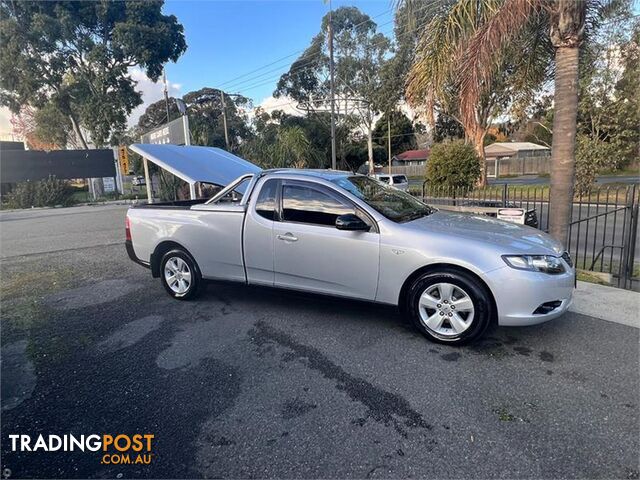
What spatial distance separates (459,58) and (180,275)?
5263 millimetres

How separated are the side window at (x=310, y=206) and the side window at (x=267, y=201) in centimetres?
12

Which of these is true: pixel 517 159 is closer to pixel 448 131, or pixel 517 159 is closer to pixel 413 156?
pixel 448 131

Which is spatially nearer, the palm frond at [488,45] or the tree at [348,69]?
the palm frond at [488,45]

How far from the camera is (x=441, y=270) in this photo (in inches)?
139

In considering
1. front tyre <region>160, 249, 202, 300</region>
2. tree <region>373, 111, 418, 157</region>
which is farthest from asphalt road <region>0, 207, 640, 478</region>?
tree <region>373, 111, 418, 157</region>

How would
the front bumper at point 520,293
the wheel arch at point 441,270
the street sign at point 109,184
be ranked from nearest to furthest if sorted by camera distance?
the front bumper at point 520,293 < the wheel arch at point 441,270 < the street sign at point 109,184

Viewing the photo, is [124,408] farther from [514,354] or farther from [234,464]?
[514,354]

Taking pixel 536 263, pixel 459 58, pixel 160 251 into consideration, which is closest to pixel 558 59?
pixel 459 58

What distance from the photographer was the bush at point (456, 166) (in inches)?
523

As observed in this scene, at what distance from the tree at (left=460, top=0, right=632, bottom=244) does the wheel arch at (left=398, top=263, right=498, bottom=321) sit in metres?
3.05

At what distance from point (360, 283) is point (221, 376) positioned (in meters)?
1.54

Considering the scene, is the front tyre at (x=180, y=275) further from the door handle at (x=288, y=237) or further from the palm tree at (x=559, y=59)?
the palm tree at (x=559, y=59)

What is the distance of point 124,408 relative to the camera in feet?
9.29

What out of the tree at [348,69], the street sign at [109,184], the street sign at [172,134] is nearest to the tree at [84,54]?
the street sign at [109,184]
